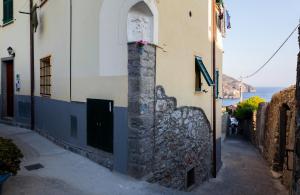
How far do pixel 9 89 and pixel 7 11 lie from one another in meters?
3.42

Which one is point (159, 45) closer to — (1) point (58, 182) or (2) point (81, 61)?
(2) point (81, 61)

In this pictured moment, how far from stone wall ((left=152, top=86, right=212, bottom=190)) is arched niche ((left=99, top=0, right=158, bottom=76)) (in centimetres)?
113

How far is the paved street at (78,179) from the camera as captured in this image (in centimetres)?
534

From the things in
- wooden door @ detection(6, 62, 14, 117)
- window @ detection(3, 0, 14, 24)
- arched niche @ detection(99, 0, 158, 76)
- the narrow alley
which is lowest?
the narrow alley

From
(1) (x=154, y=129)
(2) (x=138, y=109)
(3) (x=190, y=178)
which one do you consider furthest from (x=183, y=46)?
(3) (x=190, y=178)

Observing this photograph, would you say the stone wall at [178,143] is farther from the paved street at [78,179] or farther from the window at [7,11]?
the window at [7,11]

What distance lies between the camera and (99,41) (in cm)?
677

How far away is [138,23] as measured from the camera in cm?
612

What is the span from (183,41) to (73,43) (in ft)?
10.2

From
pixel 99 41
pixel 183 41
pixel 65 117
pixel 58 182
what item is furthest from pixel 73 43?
pixel 58 182

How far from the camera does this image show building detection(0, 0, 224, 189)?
6105 millimetres

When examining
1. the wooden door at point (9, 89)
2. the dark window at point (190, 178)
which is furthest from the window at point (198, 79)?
the wooden door at point (9, 89)

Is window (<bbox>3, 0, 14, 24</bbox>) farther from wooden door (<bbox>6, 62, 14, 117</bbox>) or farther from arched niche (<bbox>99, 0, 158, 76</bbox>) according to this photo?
arched niche (<bbox>99, 0, 158, 76</bbox>)

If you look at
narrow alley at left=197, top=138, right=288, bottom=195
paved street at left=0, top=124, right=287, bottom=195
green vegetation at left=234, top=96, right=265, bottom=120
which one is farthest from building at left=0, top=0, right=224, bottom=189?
green vegetation at left=234, top=96, right=265, bottom=120
